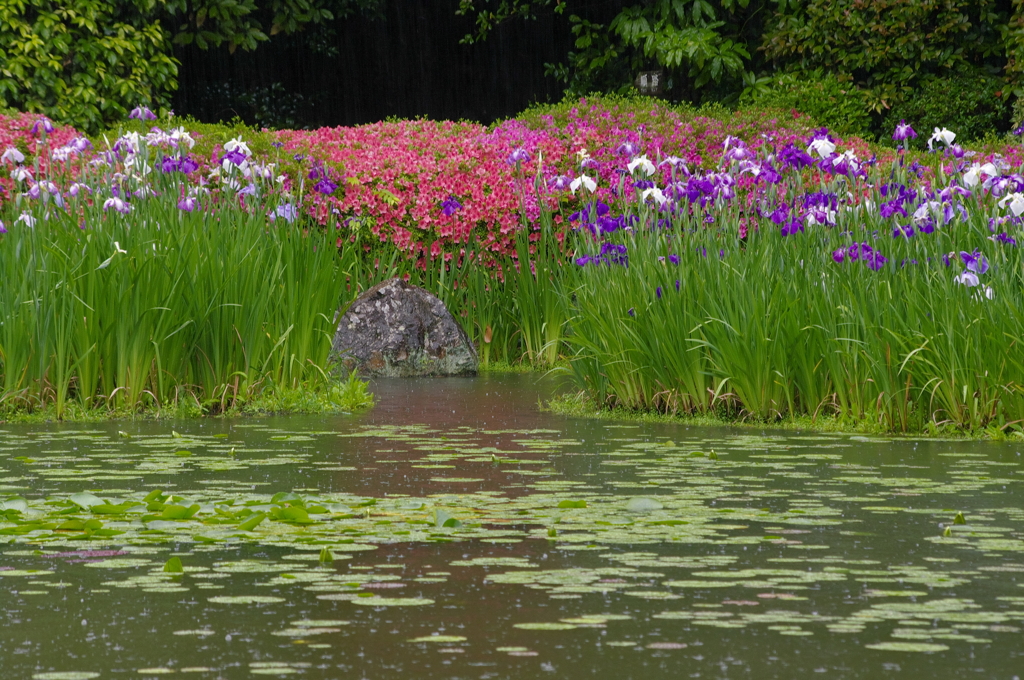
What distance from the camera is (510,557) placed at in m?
4.07

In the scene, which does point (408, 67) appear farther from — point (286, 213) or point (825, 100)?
point (286, 213)

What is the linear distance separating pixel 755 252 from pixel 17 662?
550 cm

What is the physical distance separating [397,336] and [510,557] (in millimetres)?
6524

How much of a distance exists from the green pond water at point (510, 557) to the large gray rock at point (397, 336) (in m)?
3.79

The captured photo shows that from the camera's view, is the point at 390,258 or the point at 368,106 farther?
the point at 368,106

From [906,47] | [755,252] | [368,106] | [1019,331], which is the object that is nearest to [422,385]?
[755,252]

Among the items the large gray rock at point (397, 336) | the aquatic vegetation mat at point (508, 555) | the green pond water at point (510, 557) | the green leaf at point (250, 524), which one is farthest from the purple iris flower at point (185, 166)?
the green leaf at point (250, 524)

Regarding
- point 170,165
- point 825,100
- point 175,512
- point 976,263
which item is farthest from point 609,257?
point 825,100

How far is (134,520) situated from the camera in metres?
4.64

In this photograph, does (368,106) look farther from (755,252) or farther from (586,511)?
(586,511)

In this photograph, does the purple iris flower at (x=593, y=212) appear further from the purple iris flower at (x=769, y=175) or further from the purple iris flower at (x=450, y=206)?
the purple iris flower at (x=450, y=206)

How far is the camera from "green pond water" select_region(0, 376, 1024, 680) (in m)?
3.11

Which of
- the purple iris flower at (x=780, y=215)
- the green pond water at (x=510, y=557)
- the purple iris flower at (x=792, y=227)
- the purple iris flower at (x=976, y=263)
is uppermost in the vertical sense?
the purple iris flower at (x=780, y=215)

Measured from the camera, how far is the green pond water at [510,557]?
311 centimetres
